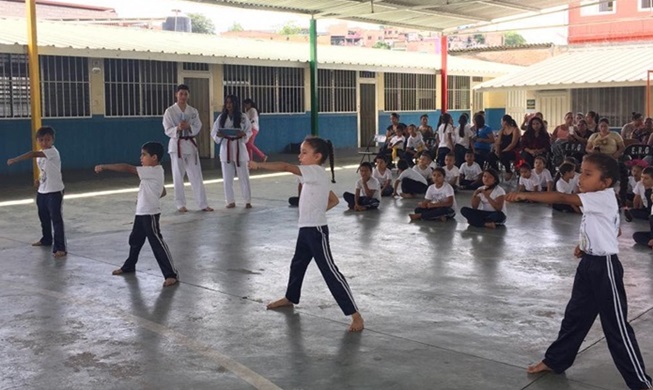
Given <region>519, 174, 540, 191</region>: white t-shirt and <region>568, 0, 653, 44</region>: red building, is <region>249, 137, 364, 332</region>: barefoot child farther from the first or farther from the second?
<region>568, 0, 653, 44</region>: red building

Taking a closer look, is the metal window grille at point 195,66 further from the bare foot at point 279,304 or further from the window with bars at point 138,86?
the bare foot at point 279,304

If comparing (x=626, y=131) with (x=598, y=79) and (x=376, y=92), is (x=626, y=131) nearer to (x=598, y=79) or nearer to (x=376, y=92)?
(x=598, y=79)

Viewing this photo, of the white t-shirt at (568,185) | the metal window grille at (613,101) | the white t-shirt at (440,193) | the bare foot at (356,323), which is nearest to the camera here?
the bare foot at (356,323)

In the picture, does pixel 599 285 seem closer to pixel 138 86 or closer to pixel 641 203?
pixel 641 203

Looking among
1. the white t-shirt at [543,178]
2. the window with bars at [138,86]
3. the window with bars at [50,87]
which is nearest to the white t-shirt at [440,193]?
the white t-shirt at [543,178]

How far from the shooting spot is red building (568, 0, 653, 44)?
24.4 meters

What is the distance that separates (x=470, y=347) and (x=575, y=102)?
63.5ft

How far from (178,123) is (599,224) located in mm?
7706

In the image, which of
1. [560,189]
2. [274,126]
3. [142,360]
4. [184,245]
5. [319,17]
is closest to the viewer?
[142,360]

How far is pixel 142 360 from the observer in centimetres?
469

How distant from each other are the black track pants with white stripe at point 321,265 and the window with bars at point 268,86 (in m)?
15.7

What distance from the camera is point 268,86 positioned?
22.6m

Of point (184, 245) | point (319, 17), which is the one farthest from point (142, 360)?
point (319, 17)

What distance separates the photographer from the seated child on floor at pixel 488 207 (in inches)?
381
